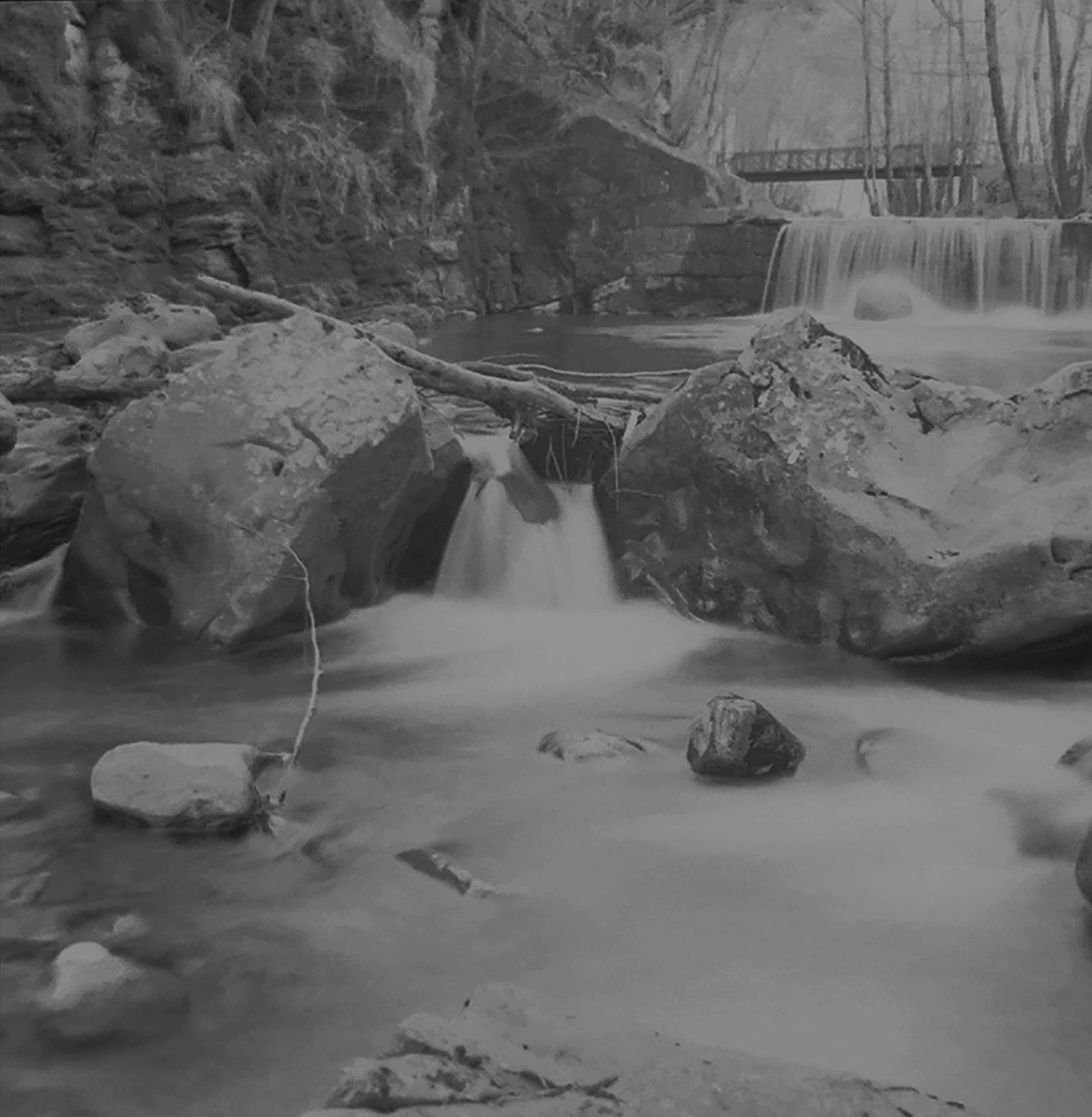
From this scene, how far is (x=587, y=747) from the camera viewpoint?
13.2ft

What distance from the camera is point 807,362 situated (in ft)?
17.3

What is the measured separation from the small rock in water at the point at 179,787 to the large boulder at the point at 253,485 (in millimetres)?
1373

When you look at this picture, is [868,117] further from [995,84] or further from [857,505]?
[857,505]

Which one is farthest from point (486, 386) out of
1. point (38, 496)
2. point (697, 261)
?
point (697, 261)

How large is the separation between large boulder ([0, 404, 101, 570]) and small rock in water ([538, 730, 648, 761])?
284 cm

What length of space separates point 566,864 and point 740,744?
78 centimetres

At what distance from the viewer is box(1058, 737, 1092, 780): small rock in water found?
3.79 metres

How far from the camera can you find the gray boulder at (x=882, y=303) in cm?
1630

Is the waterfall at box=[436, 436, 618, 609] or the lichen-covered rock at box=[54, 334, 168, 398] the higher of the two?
the lichen-covered rock at box=[54, 334, 168, 398]

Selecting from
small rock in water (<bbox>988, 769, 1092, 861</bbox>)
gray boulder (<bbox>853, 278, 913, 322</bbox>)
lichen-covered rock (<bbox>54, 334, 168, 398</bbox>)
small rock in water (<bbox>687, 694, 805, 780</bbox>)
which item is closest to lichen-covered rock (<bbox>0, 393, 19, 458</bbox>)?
lichen-covered rock (<bbox>54, 334, 168, 398</bbox>)

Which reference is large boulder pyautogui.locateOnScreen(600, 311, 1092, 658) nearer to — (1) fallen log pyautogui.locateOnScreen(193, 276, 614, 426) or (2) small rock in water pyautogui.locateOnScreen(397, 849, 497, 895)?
(1) fallen log pyautogui.locateOnScreen(193, 276, 614, 426)

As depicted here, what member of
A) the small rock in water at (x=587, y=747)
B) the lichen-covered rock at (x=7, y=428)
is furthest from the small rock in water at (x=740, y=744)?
the lichen-covered rock at (x=7, y=428)

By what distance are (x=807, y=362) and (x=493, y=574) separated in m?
1.73

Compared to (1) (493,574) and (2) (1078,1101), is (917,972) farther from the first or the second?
(1) (493,574)
